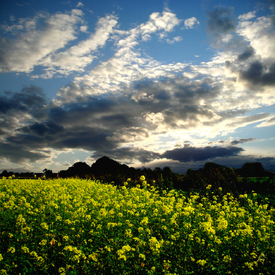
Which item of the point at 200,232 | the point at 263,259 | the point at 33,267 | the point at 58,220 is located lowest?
the point at 263,259

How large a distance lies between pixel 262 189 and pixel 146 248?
8.93 meters

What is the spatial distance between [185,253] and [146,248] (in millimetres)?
791

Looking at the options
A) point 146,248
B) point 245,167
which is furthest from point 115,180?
point 245,167

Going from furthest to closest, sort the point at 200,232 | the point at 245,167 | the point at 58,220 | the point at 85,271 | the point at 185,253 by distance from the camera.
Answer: the point at 245,167 → the point at 58,220 → the point at 200,232 → the point at 185,253 → the point at 85,271

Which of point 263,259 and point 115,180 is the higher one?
point 115,180

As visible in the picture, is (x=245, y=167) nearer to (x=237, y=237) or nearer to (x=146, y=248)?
(x=237, y=237)

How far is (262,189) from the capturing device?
10.3m

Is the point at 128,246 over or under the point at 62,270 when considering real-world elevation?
over

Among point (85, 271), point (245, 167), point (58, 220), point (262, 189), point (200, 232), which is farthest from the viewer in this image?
point (245, 167)

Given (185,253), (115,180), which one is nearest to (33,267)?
(185,253)

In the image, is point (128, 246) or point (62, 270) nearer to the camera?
point (128, 246)

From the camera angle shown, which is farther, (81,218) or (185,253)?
(81,218)

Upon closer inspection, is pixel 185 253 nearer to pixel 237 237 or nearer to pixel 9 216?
pixel 237 237

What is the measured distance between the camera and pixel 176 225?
4.66 metres
